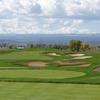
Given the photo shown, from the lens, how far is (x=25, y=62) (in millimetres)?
41438

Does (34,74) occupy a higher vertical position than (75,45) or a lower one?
lower

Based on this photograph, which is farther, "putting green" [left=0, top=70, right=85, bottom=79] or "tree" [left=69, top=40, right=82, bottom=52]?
"tree" [left=69, top=40, right=82, bottom=52]

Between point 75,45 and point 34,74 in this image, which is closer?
point 34,74

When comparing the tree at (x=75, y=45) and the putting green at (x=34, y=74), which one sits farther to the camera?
the tree at (x=75, y=45)

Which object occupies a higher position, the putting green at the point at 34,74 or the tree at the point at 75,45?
the tree at the point at 75,45

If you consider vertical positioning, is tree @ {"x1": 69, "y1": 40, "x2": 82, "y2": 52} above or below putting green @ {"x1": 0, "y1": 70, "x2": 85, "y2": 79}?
above
